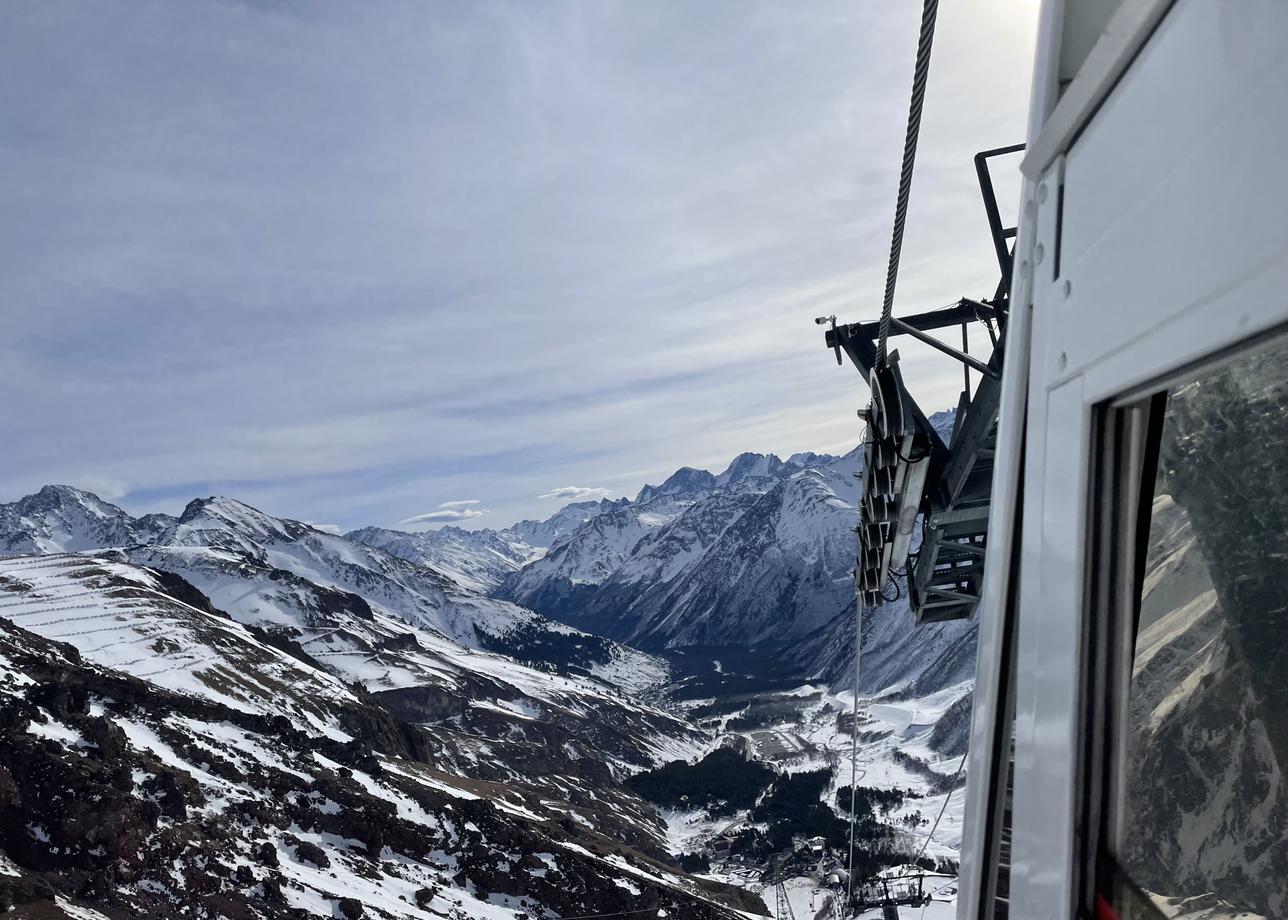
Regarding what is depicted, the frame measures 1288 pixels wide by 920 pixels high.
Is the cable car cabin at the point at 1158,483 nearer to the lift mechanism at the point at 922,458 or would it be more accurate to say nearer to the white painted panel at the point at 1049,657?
the white painted panel at the point at 1049,657

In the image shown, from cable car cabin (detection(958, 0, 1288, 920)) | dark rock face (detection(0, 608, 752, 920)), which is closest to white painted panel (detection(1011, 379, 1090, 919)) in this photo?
cable car cabin (detection(958, 0, 1288, 920))

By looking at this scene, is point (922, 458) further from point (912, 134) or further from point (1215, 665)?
point (1215, 665)

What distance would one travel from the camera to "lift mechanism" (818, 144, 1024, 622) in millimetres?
8148

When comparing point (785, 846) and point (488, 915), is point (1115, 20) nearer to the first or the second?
point (488, 915)

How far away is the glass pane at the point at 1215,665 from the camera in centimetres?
194

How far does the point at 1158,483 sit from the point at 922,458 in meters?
6.23

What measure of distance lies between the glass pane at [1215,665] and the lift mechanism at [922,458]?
185 inches

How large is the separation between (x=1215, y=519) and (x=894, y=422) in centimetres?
630

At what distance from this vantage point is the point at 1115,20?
90.2 inches

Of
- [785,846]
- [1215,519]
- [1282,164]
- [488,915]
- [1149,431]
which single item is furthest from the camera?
[785,846]

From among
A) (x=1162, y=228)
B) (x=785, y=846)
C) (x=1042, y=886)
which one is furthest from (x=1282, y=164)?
(x=785, y=846)

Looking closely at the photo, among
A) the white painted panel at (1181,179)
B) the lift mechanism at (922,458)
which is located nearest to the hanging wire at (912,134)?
the lift mechanism at (922,458)

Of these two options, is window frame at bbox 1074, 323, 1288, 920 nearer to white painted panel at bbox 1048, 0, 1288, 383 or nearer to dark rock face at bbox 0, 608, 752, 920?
white painted panel at bbox 1048, 0, 1288, 383

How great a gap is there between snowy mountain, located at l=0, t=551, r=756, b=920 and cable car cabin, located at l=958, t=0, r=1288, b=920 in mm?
51888
